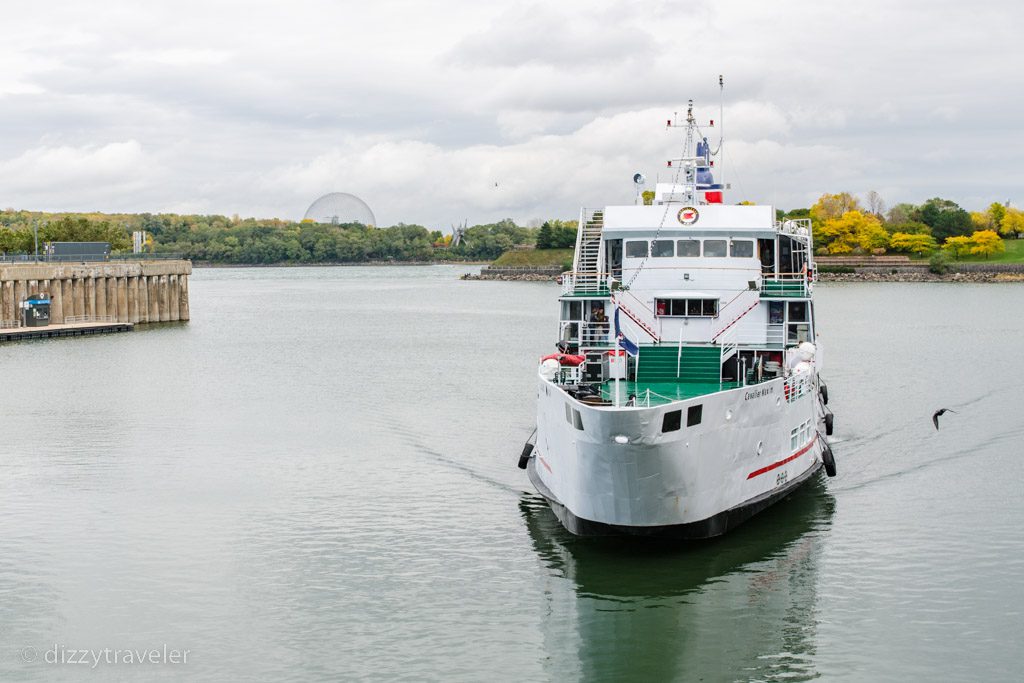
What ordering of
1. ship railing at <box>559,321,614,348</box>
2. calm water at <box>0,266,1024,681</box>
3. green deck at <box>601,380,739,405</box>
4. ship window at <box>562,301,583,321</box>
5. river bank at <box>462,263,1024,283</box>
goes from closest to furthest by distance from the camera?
calm water at <box>0,266,1024,681</box>
green deck at <box>601,380,739,405</box>
ship railing at <box>559,321,614,348</box>
ship window at <box>562,301,583,321</box>
river bank at <box>462,263,1024,283</box>

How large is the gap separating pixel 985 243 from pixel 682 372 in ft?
586

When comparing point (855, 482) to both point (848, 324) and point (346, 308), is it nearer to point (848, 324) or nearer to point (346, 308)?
point (848, 324)

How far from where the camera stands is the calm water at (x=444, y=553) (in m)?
21.5

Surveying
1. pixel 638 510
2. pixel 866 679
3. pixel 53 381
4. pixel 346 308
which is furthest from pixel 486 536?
pixel 346 308

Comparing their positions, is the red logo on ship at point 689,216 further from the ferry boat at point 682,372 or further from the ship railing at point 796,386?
the ship railing at point 796,386

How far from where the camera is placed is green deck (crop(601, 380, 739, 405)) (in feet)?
92.0

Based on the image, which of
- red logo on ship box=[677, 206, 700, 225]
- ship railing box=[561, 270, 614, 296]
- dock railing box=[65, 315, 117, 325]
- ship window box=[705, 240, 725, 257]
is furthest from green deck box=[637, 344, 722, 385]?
dock railing box=[65, 315, 117, 325]

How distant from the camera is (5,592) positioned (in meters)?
A: 24.7

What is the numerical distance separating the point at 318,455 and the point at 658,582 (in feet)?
55.2

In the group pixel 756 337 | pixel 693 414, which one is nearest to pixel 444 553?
pixel 693 414

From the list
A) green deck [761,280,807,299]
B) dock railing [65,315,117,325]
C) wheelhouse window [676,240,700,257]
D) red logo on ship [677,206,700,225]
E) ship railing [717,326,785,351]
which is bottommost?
dock railing [65,315,117,325]

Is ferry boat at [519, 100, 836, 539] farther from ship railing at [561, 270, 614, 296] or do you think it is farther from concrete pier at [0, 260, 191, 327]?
concrete pier at [0, 260, 191, 327]

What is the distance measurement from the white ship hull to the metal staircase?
6435 millimetres

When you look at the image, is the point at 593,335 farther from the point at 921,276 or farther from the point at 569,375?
the point at 921,276
